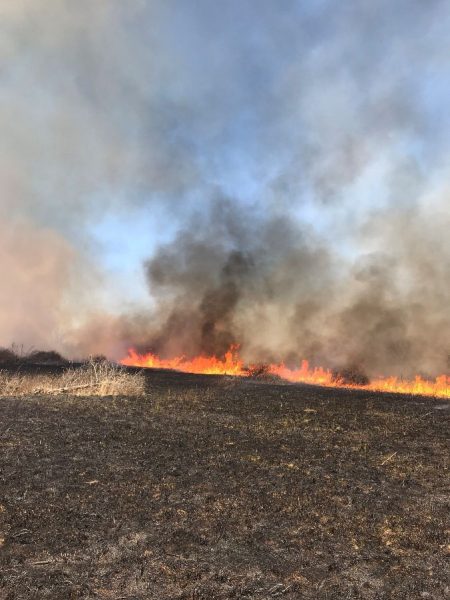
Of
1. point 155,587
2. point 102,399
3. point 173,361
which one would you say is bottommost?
point 155,587

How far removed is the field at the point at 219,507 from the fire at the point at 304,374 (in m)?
11.5

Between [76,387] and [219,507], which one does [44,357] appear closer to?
[76,387]

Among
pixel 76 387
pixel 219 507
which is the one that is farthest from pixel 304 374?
pixel 219 507

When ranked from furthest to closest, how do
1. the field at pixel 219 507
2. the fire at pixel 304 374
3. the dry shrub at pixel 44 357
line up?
the dry shrub at pixel 44 357 → the fire at pixel 304 374 → the field at pixel 219 507

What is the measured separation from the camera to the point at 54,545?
19.4 feet

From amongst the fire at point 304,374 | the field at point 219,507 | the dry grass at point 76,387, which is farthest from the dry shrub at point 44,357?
the field at point 219,507

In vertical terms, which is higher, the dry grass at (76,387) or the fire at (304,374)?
the fire at (304,374)

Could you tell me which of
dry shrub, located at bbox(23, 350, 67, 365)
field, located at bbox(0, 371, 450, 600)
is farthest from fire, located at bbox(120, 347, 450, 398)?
field, located at bbox(0, 371, 450, 600)

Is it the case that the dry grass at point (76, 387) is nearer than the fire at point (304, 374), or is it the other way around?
the dry grass at point (76, 387)

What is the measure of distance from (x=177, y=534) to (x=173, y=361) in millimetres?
31799

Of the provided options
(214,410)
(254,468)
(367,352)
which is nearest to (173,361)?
(367,352)

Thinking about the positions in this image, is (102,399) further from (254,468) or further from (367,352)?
(367,352)

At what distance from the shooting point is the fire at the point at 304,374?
969 inches

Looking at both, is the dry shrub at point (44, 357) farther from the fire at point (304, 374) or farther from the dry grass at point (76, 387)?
the dry grass at point (76, 387)
